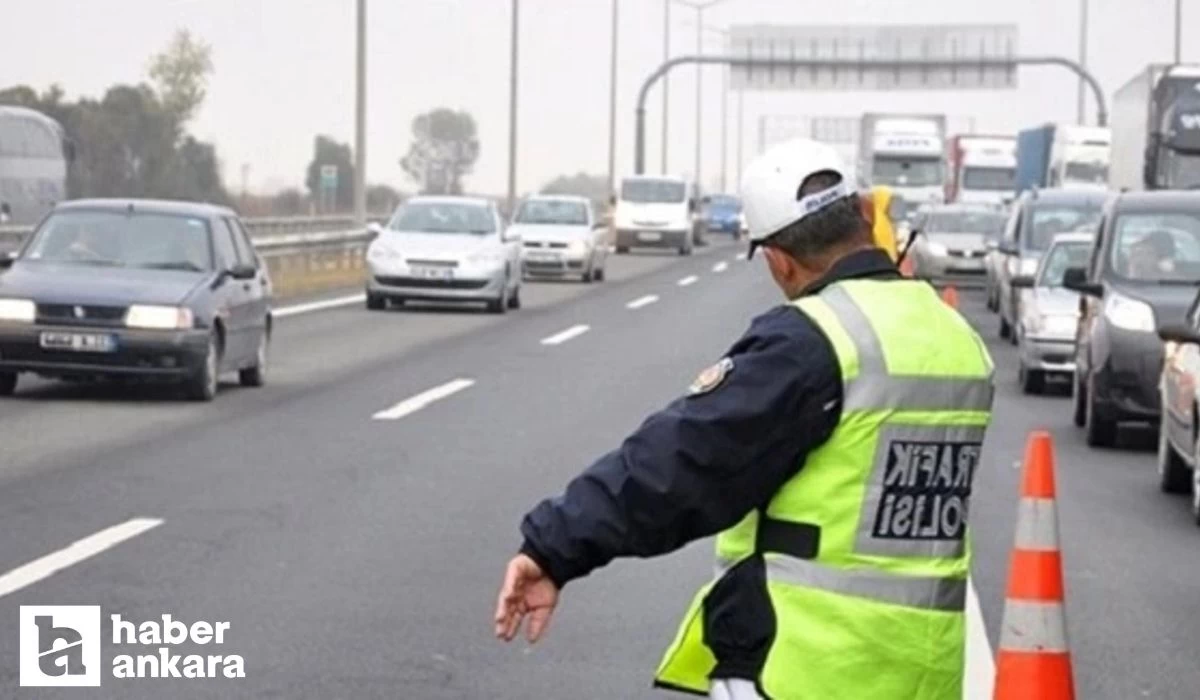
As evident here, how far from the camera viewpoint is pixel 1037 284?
83.7ft

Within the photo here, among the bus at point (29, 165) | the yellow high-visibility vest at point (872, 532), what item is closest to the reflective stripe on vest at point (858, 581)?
the yellow high-visibility vest at point (872, 532)

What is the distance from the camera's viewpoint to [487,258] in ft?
123

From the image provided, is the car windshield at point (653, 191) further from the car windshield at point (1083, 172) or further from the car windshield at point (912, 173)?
the car windshield at point (1083, 172)

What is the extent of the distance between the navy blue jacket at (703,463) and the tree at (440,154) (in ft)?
278

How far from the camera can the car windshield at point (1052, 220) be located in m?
33.0

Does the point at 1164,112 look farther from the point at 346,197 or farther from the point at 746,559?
the point at 346,197

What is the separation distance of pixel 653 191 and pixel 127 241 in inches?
2039

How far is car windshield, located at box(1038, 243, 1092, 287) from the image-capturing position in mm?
25928

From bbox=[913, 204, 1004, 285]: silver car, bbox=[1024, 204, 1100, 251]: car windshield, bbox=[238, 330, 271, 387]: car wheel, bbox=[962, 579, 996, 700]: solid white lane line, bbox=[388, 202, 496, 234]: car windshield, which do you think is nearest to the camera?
bbox=[962, 579, 996, 700]: solid white lane line

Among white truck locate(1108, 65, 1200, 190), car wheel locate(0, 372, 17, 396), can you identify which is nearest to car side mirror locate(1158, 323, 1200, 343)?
car wheel locate(0, 372, 17, 396)

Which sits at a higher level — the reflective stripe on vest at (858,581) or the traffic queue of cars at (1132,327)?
the reflective stripe on vest at (858,581)

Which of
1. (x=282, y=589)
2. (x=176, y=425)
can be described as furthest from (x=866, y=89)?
(x=282, y=589)

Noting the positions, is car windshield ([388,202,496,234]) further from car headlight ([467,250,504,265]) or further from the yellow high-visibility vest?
the yellow high-visibility vest

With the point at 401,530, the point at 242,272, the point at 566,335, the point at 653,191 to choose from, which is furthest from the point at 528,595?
the point at 653,191
